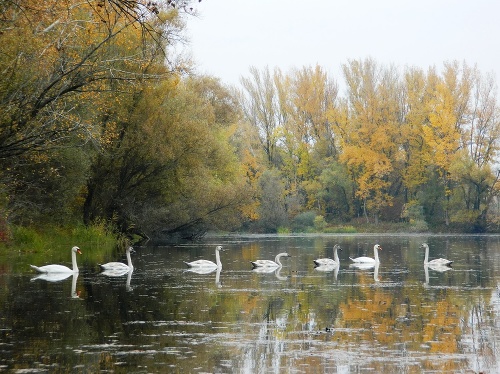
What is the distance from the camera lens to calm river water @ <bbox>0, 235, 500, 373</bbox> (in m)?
10.7

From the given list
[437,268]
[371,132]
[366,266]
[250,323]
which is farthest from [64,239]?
[371,132]

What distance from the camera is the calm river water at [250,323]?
35.0 ft

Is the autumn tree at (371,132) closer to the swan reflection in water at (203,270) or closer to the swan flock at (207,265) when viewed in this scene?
the swan flock at (207,265)

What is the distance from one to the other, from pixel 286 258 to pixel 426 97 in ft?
135

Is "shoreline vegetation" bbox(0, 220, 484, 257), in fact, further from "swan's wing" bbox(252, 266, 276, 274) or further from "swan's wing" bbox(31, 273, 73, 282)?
"swan's wing" bbox(252, 266, 276, 274)

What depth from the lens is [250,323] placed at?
1424cm

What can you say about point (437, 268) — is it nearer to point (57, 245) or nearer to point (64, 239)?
point (57, 245)

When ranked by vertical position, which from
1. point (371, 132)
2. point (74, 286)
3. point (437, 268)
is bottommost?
point (437, 268)

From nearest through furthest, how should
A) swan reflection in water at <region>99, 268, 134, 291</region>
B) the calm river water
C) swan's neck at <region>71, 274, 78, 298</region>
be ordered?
the calm river water < swan's neck at <region>71, 274, 78, 298</region> < swan reflection in water at <region>99, 268, 134, 291</region>

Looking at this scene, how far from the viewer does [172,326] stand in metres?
13.8

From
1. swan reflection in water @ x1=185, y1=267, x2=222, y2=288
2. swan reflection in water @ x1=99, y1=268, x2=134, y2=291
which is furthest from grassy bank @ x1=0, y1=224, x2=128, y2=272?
swan reflection in water @ x1=185, y1=267, x2=222, y2=288

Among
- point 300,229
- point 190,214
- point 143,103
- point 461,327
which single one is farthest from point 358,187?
point 461,327

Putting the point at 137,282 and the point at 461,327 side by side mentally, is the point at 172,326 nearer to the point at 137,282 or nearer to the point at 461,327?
the point at 461,327

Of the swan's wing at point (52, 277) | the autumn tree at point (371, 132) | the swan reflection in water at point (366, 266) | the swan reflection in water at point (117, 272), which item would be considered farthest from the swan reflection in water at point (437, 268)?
the autumn tree at point (371, 132)
